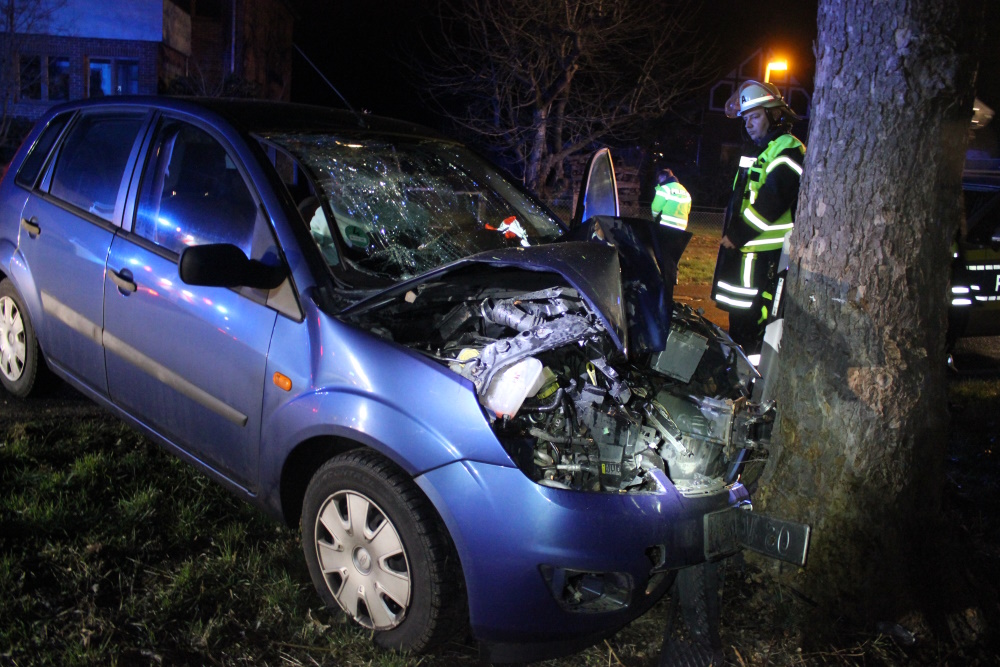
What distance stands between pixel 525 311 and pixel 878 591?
1551mm

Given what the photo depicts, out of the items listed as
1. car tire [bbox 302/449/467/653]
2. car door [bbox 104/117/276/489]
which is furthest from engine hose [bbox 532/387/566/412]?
car door [bbox 104/117/276/489]

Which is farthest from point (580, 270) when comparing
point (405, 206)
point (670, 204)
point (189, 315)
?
point (670, 204)

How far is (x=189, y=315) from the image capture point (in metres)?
3.10

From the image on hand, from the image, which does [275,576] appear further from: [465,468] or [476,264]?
[476,264]

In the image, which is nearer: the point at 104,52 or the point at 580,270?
the point at 580,270

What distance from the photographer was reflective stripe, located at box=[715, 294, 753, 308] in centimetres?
488

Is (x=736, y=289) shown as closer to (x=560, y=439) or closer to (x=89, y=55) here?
(x=560, y=439)

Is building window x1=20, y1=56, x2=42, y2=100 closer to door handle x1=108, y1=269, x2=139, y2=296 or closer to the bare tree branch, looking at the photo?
the bare tree branch

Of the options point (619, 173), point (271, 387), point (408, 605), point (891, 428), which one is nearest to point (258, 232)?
point (271, 387)

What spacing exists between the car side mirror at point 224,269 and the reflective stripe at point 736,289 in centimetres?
293

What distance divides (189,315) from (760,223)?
317 cm

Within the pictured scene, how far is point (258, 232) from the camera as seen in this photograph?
305cm

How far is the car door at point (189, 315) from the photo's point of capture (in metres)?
2.96

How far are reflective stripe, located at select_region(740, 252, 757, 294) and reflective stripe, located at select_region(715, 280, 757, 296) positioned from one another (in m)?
0.02
